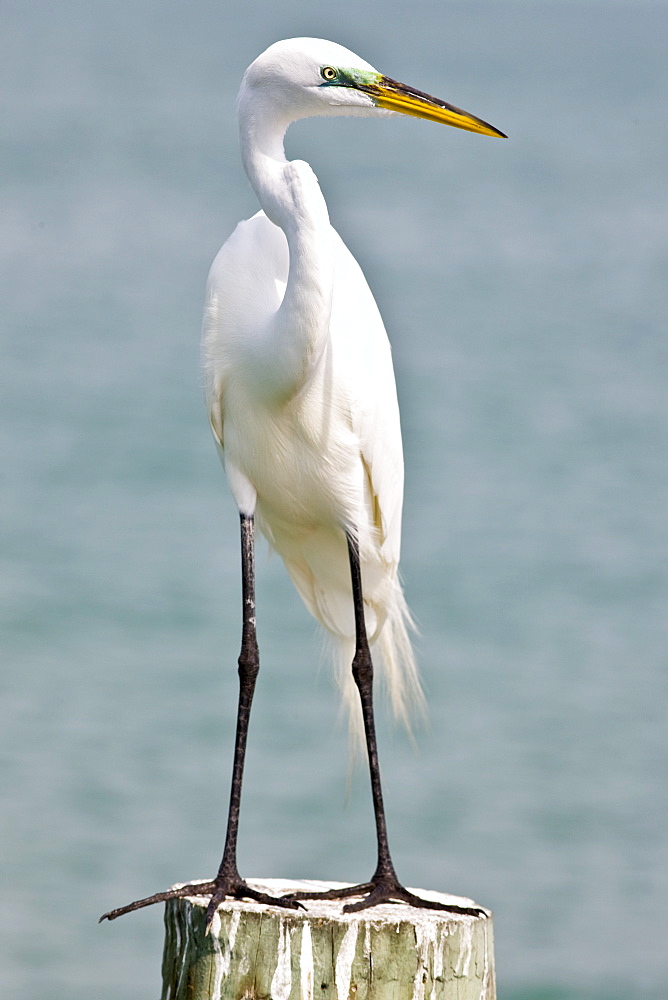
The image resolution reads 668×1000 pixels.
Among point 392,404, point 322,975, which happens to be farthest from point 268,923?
point 392,404

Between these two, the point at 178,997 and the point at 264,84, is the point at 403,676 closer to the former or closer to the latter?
the point at 178,997

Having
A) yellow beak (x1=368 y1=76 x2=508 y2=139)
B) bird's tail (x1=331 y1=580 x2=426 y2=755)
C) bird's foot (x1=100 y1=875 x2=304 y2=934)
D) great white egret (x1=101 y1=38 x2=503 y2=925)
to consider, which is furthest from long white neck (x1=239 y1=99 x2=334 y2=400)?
bird's foot (x1=100 y1=875 x2=304 y2=934)

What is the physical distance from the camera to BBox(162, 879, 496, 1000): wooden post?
2203 mm

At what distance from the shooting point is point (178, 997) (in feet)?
7.60

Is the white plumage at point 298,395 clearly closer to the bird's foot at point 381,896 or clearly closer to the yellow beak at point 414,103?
the yellow beak at point 414,103

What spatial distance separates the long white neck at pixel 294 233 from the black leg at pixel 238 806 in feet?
1.43

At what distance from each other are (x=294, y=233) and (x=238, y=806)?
46.2 inches

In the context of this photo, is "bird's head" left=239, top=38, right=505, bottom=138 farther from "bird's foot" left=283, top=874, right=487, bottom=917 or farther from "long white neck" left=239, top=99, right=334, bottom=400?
"bird's foot" left=283, top=874, right=487, bottom=917

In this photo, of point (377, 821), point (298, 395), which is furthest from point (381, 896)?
point (298, 395)

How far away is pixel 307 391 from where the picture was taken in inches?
112

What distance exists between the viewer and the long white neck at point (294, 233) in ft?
Answer: 8.36

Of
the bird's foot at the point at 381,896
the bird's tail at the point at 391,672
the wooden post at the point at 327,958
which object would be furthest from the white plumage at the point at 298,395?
the wooden post at the point at 327,958

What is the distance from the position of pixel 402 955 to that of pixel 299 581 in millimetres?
1207

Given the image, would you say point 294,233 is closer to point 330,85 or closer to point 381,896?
point 330,85
